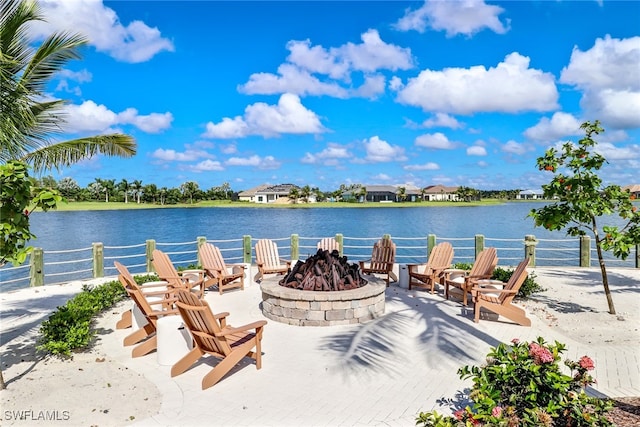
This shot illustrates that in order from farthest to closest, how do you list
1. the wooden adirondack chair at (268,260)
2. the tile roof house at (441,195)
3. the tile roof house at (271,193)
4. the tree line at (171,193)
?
the tile roof house at (441,195), the tile roof house at (271,193), the tree line at (171,193), the wooden adirondack chair at (268,260)

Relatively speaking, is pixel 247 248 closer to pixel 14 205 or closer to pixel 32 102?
pixel 32 102

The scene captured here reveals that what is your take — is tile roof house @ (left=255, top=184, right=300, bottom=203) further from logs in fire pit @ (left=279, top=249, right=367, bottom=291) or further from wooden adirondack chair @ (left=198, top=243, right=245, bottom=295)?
logs in fire pit @ (left=279, top=249, right=367, bottom=291)

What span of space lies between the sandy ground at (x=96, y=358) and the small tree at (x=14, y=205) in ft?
4.67

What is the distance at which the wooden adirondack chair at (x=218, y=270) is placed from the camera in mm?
8906

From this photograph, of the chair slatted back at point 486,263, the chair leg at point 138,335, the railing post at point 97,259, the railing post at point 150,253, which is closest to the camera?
the chair leg at point 138,335

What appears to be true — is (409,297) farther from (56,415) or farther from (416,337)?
(56,415)

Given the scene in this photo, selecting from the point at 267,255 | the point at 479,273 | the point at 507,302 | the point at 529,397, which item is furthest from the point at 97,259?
the point at 529,397

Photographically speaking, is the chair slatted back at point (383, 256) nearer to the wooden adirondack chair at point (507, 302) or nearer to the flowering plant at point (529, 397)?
the wooden adirondack chair at point (507, 302)

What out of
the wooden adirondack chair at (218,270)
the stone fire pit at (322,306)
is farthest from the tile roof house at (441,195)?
the stone fire pit at (322,306)

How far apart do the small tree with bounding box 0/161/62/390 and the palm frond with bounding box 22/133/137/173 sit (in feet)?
11.2

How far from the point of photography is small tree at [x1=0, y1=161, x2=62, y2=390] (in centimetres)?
366

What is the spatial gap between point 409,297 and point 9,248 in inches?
257

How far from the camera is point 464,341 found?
5844 mm

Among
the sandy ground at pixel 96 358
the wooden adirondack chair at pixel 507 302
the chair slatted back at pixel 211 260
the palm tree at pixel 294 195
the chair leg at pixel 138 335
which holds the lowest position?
the sandy ground at pixel 96 358
